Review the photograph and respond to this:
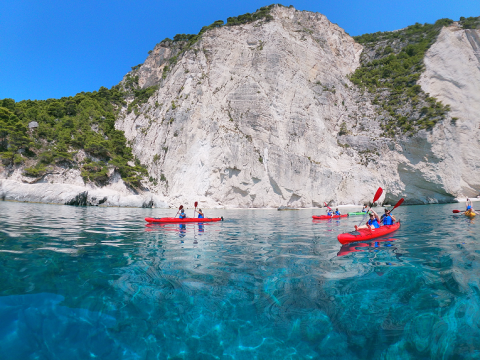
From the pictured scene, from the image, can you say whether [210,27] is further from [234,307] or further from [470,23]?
[234,307]

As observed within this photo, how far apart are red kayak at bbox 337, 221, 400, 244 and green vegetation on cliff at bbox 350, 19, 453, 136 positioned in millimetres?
40427

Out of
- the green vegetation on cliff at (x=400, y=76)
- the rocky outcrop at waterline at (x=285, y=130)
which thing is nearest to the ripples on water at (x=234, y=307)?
the rocky outcrop at waterline at (x=285, y=130)

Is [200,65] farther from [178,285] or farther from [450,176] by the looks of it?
[178,285]

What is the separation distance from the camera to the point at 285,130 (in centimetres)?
4591

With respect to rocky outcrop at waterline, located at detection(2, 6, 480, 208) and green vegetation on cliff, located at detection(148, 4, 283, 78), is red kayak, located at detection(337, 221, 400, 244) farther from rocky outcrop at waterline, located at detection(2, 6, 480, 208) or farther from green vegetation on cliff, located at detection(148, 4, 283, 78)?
green vegetation on cliff, located at detection(148, 4, 283, 78)

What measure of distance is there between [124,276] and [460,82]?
65.1 m

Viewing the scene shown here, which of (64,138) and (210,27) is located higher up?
(210,27)

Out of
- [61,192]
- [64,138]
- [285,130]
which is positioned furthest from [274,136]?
[64,138]

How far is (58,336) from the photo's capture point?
12.1ft

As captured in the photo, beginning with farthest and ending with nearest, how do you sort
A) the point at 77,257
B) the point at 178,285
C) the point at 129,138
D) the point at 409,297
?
the point at 129,138 → the point at 77,257 → the point at 178,285 → the point at 409,297

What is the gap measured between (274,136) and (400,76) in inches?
1242

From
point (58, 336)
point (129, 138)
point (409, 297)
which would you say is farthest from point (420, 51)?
point (58, 336)

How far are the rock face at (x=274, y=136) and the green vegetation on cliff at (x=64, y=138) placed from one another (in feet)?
16.3

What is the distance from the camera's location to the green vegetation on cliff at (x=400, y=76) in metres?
45.1
